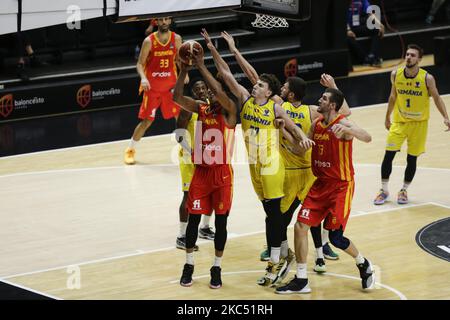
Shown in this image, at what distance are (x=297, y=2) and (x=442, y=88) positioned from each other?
9.38 meters

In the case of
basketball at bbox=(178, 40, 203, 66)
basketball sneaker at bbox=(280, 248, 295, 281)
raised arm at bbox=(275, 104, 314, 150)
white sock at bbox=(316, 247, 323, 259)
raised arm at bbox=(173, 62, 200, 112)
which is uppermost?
basketball at bbox=(178, 40, 203, 66)

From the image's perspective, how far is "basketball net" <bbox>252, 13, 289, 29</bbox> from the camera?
384 inches

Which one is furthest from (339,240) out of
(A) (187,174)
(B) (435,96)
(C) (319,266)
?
(B) (435,96)

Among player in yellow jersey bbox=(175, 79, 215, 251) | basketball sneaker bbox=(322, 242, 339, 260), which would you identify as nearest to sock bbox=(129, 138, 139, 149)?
player in yellow jersey bbox=(175, 79, 215, 251)

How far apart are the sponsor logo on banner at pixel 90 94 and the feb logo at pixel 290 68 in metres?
3.36

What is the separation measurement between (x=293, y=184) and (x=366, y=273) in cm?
114

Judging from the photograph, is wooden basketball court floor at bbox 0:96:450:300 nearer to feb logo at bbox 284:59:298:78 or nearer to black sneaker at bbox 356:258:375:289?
black sneaker at bbox 356:258:375:289

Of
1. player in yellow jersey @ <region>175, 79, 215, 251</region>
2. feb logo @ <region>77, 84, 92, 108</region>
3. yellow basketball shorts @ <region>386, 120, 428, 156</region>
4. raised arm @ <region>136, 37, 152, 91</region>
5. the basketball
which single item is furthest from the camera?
feb logo @ <region>77, 84, 92, 108</region>

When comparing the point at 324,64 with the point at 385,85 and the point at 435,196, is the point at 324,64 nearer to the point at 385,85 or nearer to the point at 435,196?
the point at 385,85

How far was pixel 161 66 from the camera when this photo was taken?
13945 mm

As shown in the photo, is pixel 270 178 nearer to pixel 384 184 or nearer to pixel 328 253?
pixel 328 253

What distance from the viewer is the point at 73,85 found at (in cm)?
1692

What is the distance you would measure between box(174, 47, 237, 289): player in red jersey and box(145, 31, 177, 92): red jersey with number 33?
15.5 feet

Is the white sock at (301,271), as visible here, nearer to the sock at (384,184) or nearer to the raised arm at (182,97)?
the raised arm at (182,97)
